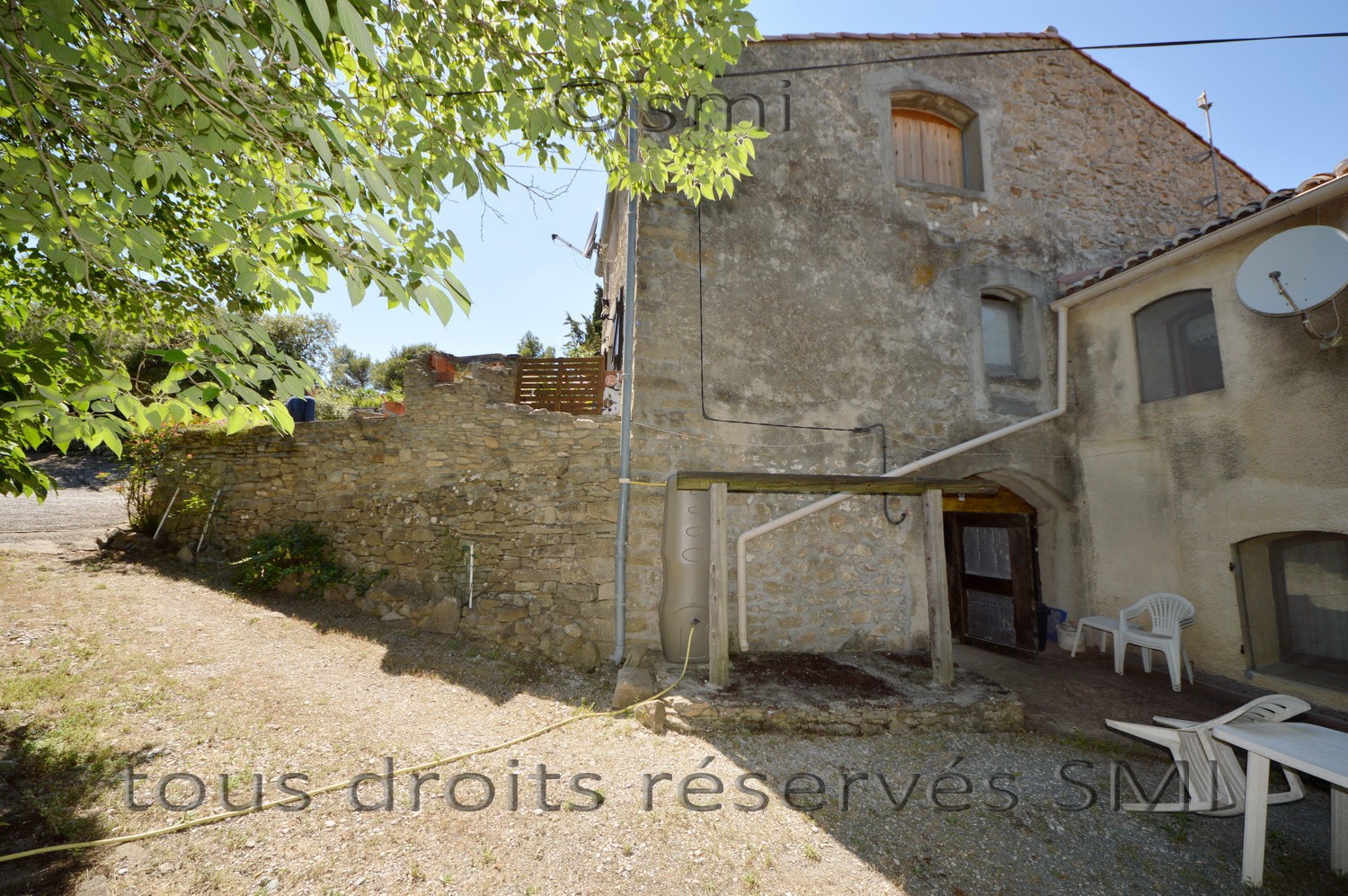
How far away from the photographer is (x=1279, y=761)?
9.07 ft

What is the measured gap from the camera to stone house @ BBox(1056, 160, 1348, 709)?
504 cm

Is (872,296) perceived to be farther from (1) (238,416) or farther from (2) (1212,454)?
(1) (238,416)

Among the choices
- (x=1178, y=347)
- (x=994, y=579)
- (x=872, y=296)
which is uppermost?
(x=872, y=296)

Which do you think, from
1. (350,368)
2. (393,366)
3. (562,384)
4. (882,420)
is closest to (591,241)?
(562,384)

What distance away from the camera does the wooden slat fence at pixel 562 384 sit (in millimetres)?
7711

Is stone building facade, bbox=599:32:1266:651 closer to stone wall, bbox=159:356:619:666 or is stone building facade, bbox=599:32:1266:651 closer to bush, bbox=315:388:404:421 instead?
stone wall, bbox=159:356:619:666

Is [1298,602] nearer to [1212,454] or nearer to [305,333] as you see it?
[1212,454]

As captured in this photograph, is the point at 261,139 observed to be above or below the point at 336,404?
below

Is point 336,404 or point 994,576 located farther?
point 336,404

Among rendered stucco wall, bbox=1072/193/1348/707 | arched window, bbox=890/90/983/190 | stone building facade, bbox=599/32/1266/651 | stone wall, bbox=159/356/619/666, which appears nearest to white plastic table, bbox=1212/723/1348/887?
rendered stucco wall, bbox=1072/193/1348/707

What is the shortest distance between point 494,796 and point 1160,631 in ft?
22.3

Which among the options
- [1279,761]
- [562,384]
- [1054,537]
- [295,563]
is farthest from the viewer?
[562,384]

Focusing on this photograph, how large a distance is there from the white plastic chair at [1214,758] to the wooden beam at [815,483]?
2305 mm

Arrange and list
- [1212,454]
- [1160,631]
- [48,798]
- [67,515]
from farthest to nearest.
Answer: [67,515] < [1160,631] < [1212,454] < [48,798]
